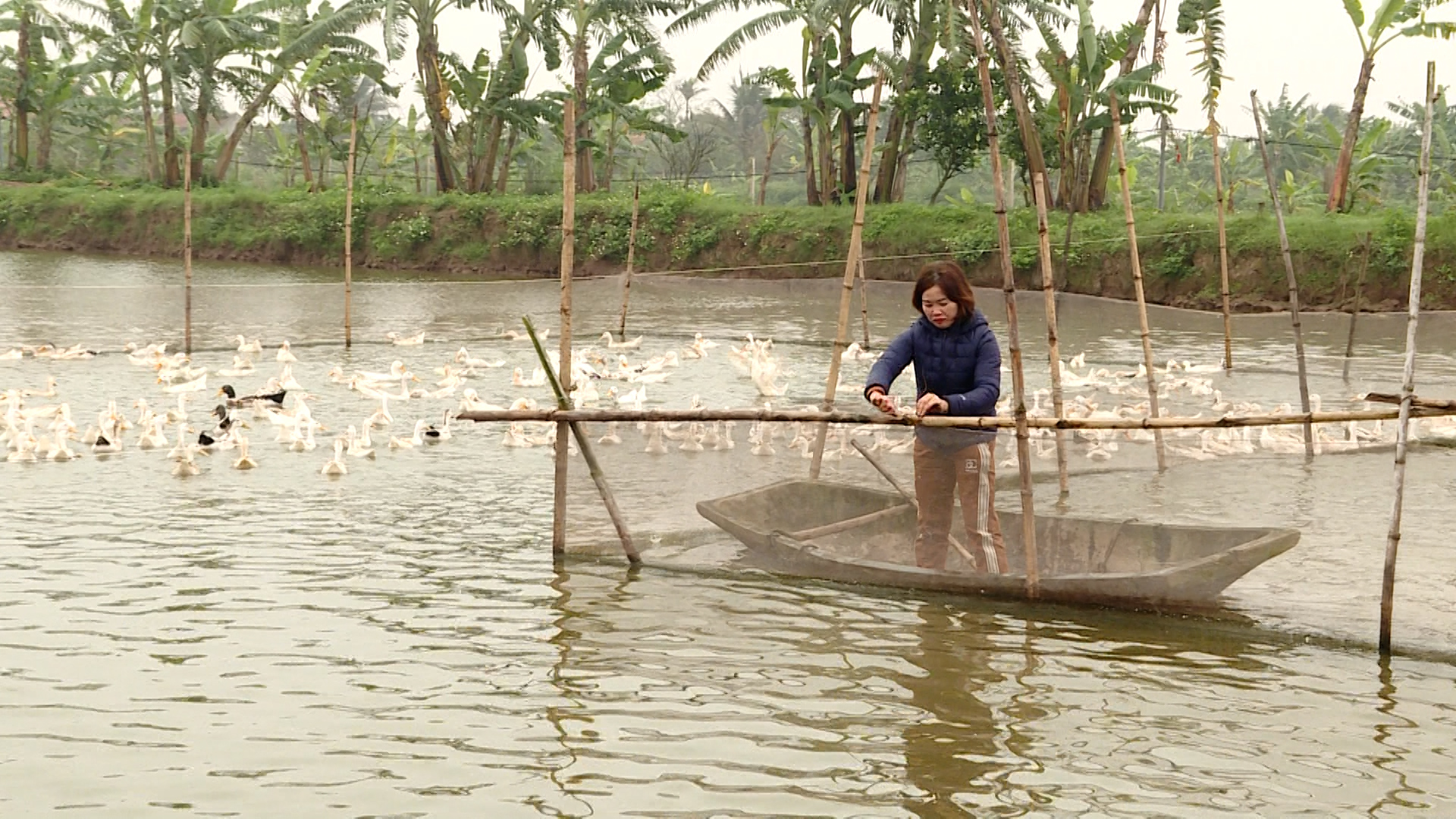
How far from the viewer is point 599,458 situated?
690 centimetres

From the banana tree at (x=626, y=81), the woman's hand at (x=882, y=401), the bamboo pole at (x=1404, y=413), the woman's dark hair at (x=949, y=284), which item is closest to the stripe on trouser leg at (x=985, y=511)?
the woman's hand at (x=882, y=401)

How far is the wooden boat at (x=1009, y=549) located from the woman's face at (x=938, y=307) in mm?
969

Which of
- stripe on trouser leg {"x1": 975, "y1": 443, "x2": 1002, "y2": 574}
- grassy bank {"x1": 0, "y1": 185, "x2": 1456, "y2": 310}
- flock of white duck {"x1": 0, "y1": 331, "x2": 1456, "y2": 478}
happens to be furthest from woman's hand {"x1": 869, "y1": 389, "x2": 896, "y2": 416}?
grassy bank {"x1": 0, "y1": 185, "x2": 1456, "y2": 310}

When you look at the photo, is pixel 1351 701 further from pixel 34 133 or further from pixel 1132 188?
pixel 34 133

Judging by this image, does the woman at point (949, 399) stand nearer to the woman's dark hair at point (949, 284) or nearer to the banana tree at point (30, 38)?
the woman's dark hair at point (949, 284)

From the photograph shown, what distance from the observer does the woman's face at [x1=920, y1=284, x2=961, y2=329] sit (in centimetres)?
587

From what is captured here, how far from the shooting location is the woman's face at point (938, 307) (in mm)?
5867

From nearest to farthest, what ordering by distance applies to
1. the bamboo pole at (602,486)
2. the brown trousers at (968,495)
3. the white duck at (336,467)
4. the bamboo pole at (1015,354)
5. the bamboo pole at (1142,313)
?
the bamboo pole at (1015,354) < the brown trousers at (968,495) < the bamboo pole at (602,486) < the bamboo pole at (1142,313) < the white duck at (336,467)

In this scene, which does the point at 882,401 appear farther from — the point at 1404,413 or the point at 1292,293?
the point at 1292,293

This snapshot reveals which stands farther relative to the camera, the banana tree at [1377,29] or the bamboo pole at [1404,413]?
the banana tree at [1377,29]

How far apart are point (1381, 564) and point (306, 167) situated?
29252 mm

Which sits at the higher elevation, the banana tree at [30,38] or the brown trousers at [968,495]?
the banana tree at [30,38]

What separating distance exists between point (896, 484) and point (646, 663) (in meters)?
2.00

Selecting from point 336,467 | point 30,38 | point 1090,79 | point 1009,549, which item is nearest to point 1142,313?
point 1009,549
